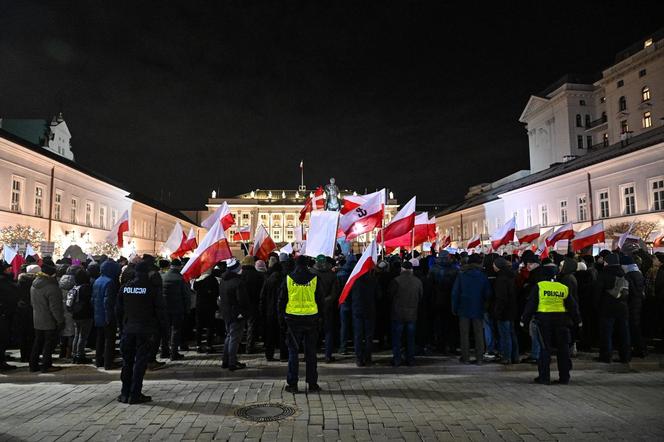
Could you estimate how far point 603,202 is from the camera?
33.4 meters

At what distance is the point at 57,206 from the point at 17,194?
5205 mm

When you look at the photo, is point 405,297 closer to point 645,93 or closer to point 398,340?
point 398,340

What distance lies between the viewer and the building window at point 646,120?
145ft

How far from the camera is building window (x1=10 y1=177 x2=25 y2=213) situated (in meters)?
30.2

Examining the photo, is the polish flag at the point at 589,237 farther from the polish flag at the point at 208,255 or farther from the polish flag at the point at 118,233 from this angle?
the polish flag at the point at 118,233

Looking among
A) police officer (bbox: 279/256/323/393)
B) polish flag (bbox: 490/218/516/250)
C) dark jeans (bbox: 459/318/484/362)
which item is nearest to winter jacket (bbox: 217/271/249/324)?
police officer (bbox: 279/256/323/393)

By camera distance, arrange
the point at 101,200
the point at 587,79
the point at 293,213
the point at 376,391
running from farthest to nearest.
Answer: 1. the point at 293,213
2. the point at 587,79
3. the point at 101,200
4. the point at 376,391

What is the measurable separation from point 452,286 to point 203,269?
197 inches

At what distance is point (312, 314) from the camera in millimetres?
7379

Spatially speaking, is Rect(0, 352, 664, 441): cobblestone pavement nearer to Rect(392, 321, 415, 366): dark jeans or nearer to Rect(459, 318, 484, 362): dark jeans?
Rect(392, 321, 415, 366): dark jeans

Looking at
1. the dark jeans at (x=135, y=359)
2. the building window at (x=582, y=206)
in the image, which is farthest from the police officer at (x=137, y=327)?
the building window at (x=582, y=206)

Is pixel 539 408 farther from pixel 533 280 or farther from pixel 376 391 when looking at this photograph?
pixel 533 280

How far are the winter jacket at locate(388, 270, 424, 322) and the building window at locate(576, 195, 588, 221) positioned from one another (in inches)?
1213

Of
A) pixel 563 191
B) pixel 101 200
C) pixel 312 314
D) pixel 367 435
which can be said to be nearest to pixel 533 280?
pixel 312 314
